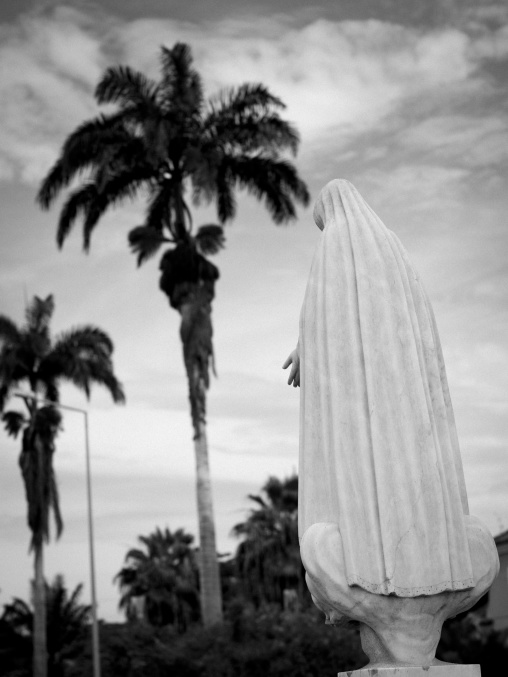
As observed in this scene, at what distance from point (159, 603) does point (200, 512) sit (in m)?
22.4

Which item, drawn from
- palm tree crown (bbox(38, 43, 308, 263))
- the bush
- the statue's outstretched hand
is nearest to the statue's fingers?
the statue's outstretched hand

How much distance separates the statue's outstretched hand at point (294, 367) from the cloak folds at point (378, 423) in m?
0.30

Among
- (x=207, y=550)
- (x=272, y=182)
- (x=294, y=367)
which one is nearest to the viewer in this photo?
(x=294, y=367)

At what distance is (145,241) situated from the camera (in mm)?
27438

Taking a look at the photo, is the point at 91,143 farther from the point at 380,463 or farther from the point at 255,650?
the point at 380,463

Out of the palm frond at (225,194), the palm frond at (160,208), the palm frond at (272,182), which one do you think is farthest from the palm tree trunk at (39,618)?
the palm frond at (272,182)

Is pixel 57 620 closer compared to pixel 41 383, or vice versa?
pixel 41 383

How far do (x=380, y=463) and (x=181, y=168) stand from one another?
23609 millimetres

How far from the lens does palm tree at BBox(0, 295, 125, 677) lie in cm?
3306

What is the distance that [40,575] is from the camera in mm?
32625

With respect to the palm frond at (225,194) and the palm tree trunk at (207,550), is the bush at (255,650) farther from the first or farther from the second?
the palm frond at (225,194)

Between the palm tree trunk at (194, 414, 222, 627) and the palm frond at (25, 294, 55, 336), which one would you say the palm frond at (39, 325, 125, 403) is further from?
the palm tree trunk at (194, 414, 222, 627)

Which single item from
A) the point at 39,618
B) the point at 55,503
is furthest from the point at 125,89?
the point at 39,618

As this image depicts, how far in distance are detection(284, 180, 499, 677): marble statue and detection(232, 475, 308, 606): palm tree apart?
112ft
